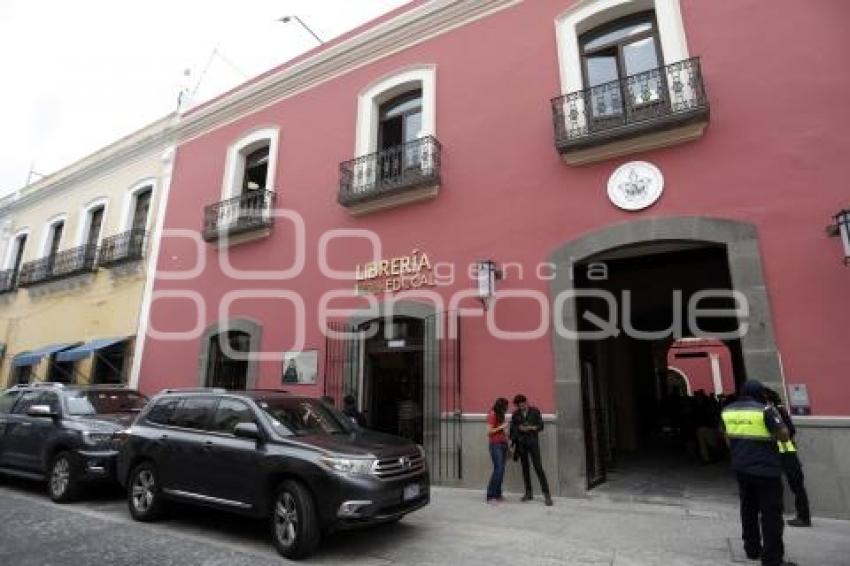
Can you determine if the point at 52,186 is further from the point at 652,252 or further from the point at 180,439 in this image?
the point at 652,252

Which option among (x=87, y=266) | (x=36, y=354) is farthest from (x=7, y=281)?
(x=87, y=266)

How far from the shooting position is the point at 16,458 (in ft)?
29.4

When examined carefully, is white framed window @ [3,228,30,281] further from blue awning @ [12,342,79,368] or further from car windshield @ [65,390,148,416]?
car windshield @ [65,390,148,416]

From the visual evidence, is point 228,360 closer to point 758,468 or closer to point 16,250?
point 758,468

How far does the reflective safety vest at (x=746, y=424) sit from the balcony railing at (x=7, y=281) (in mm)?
21376

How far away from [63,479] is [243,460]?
153 inches

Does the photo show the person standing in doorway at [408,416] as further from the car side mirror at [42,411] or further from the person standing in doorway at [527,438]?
the car side mirror at [42,411]

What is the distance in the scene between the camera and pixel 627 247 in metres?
8.59

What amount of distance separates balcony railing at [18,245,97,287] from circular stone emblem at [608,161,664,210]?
1428 centimetres

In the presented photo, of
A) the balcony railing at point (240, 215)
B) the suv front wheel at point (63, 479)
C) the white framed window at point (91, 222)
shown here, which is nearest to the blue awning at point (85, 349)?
the white framed window at point (91, 222)

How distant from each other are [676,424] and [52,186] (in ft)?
69.2

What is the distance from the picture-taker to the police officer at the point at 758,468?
4.97m

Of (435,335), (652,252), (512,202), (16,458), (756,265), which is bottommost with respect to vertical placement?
(16,458)

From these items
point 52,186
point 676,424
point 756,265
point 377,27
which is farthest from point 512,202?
point 52,186
